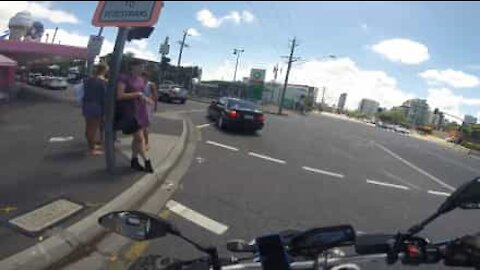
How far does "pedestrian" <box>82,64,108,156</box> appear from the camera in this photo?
9.83 m

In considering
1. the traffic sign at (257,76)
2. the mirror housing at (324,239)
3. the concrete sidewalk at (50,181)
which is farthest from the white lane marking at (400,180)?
the traffic sign at (257,76)

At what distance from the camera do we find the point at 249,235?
618 centimetres

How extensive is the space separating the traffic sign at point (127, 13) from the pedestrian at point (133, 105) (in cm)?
116

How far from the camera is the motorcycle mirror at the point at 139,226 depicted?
2.48 m

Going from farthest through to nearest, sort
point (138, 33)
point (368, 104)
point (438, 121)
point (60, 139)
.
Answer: point (368, 104), point (60, 139), point (138, 33), point (438, 121)

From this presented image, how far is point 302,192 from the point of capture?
9.23 metres

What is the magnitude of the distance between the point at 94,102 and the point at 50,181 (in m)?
3.00

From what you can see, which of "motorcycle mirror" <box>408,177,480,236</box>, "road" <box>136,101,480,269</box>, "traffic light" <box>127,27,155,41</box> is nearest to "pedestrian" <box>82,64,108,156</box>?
"road" <box>136,101,480,269</box>

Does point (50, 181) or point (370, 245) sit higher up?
point (370, 245)

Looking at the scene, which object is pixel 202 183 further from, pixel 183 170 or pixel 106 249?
pixel 106 249

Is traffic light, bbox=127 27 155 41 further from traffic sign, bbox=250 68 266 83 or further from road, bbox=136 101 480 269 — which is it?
traffic sign, bbox=250 68 266 83

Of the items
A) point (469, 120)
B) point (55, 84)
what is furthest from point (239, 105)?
point (55, 84)

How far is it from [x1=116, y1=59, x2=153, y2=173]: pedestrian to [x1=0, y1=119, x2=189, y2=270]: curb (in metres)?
0.80

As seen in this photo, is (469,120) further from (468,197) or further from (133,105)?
(133,105)
